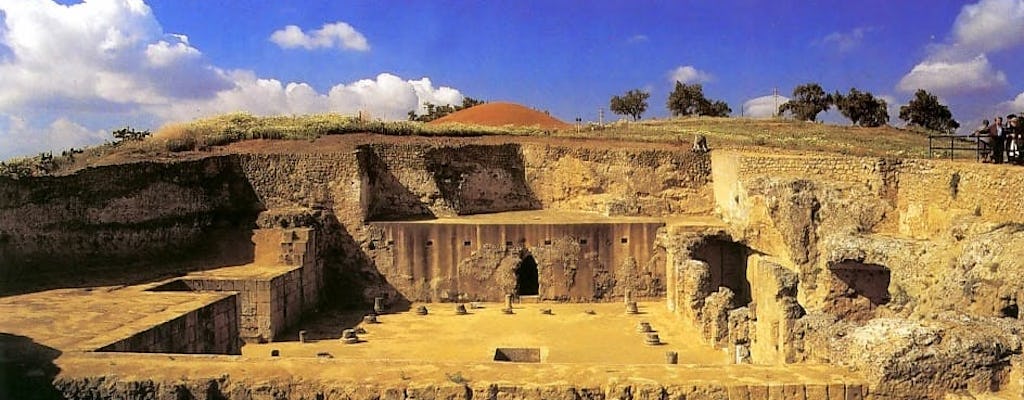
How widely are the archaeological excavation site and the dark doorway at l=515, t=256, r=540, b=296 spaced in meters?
0.06

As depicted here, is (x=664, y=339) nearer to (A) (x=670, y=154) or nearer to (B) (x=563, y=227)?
(B) (x=563, y=227)

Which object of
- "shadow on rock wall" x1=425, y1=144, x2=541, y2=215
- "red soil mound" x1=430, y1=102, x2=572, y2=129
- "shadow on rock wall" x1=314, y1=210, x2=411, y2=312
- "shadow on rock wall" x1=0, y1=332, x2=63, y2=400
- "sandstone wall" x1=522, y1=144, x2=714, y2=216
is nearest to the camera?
"shadow on rock wall" x1=0, y1=332, x2=63, y2=400

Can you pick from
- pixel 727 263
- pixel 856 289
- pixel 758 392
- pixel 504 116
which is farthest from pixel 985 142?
pixel 504 116

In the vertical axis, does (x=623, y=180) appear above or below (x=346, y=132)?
below

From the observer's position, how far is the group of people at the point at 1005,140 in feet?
42.3

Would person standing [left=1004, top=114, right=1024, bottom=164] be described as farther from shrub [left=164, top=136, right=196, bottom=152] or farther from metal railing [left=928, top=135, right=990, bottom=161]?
shrub [left=164, top=136, right=196, bottom=152]

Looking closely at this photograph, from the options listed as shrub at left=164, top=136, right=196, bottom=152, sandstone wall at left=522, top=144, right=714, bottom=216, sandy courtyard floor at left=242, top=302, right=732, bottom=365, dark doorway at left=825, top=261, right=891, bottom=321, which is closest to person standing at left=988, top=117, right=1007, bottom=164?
dark doorway at left=825, top=261, right=891, bottom=321

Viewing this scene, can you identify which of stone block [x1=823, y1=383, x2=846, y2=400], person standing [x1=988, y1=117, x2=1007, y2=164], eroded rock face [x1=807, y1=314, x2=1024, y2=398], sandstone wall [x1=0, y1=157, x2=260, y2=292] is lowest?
stone block [x1=823, y1=383, x2=846, y2=400]

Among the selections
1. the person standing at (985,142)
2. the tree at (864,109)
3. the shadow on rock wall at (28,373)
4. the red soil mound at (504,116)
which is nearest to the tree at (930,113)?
the tree at (864,109)

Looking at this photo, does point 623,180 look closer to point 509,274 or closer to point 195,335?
point 509,274

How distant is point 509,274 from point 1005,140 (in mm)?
11442

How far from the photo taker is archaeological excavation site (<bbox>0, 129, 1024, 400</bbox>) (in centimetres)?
793

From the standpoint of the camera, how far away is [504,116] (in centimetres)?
3781

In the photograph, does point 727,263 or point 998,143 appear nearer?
point 998,143
